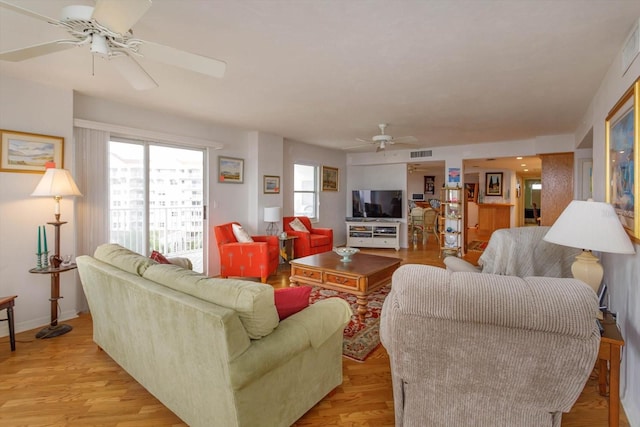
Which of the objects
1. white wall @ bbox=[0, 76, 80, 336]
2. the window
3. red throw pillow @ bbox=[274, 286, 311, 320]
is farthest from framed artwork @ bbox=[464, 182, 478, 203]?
white wall @ bbox=[0, 76, 80, 336]

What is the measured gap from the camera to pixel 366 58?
2.54 m

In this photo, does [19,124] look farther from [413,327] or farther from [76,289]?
[413,327]

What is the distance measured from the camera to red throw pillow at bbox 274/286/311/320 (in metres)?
1.76

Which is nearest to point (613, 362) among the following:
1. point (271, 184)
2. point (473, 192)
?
point (271, 184)

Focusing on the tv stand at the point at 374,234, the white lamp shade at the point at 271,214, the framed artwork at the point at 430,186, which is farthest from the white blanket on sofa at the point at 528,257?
the framed artwork at the point at 430,186

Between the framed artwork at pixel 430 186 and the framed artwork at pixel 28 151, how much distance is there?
11.1m

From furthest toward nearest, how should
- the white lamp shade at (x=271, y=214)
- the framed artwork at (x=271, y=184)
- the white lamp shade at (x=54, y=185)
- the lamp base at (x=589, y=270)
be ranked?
the framed artwork at (x=271, y=184)
the white lamp shade at (x=271, y=214)
the white lamp shade at (x=54, y=185)
the lamp base at (x=589, y=270)

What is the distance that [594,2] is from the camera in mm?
1791

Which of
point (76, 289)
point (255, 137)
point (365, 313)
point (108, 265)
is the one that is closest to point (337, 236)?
point (255, 137)

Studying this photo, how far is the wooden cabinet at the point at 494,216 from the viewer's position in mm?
10289

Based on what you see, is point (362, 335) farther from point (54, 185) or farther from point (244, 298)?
point (54, 185)

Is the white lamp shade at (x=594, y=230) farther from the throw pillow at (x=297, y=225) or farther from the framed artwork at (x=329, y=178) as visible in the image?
the framed artwork at (x=329, y=178)

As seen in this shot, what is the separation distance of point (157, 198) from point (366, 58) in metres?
3.39

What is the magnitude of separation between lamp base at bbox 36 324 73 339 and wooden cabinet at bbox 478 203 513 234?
10.7 meters
